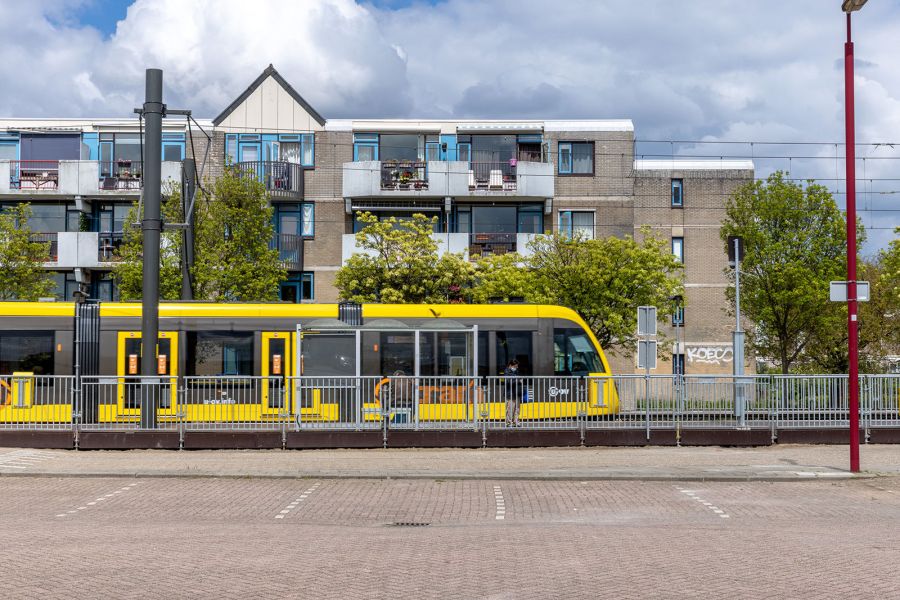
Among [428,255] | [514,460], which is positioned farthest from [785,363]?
[514,460]

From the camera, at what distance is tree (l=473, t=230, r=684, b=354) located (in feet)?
115

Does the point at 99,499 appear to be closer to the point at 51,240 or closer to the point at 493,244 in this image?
the point at 493,244

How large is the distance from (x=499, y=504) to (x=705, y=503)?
2821 mm

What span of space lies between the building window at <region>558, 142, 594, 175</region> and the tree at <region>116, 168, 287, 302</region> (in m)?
12.9

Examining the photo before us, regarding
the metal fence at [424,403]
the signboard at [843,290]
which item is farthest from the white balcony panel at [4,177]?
the signboard at [843,290]

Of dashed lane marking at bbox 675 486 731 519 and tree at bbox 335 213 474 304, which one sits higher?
tree at bbox 335 213 474 304

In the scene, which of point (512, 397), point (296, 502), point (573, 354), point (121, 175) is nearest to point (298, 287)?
point (121, 175)

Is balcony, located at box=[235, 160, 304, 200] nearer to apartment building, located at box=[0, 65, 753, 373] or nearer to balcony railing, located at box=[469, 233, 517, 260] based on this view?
apartment building, located at box=[0, 65, 753, 373]

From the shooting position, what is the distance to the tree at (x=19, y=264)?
3772cm

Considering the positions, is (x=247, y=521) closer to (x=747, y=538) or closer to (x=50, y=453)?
(x=747, y=538)

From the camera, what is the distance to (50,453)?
20.0 metres

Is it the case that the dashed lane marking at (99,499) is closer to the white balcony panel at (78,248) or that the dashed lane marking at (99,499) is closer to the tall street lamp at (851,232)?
the tall street lamp at (851,232)

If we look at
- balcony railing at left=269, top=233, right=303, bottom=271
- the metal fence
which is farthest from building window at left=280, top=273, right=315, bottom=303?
the metal fence

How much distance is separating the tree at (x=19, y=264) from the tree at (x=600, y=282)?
1637 centimetres
